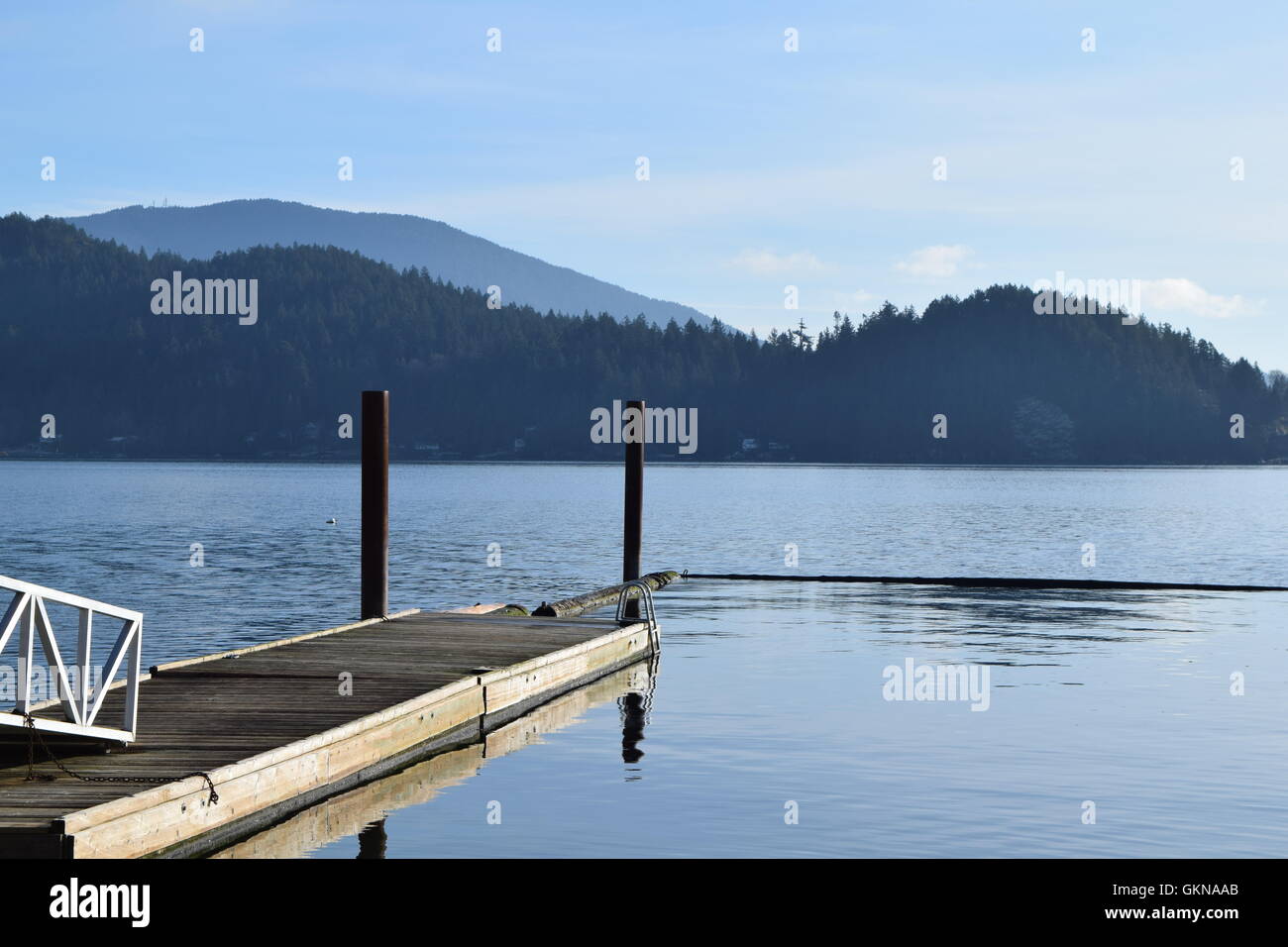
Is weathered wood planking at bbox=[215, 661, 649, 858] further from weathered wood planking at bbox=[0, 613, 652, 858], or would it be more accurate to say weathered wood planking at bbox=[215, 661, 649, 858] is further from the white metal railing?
the white metal railing

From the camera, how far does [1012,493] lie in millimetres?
153625

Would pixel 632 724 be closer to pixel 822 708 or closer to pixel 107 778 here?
pixel 822 708

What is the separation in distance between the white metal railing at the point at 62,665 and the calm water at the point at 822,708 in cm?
149

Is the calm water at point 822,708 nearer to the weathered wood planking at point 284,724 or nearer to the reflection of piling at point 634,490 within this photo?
the weathered wood planking at point 284,724

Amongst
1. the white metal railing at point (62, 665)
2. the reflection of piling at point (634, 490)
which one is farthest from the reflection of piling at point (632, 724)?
the reflection of piling at point (634, 490)

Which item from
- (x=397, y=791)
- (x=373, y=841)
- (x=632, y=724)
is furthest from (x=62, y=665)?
(x=632, y=724)

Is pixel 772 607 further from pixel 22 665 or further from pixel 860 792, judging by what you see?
pixel 22 665

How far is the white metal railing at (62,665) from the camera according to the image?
1086 centimetres

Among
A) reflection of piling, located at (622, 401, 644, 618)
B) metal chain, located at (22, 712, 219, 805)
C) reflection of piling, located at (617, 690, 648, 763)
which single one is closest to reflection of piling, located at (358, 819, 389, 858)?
metal chain, located at (22, 712, 219, 805)

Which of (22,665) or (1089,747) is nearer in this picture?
(22,665)

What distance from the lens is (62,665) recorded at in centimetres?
1148
